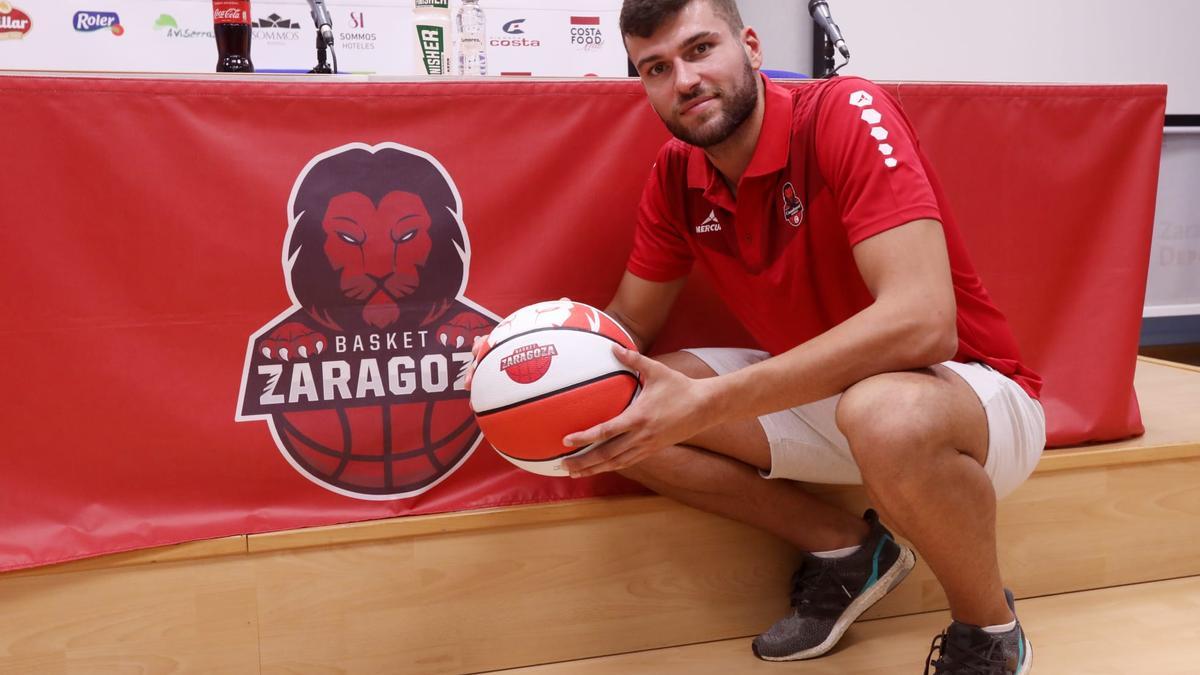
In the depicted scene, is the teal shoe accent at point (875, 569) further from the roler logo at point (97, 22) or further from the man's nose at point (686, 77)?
the roler logo at point (97, 22)

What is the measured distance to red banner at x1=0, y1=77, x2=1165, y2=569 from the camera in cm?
144

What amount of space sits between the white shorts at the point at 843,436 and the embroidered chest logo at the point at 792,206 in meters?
0.29

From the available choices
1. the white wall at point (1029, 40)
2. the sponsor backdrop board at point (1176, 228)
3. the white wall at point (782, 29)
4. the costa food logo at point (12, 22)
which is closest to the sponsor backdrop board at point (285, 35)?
the costa food logo at point (12, 22)

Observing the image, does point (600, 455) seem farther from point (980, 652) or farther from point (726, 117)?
point (980, 652)

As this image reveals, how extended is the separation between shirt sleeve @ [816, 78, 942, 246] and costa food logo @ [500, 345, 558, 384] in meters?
0.43

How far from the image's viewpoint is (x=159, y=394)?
1.49 metres

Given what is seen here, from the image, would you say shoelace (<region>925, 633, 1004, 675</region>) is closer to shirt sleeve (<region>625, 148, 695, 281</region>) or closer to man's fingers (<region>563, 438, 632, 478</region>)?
man's fingers (<region>563, 438, 632, 478</region>)

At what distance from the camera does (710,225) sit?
1547mm

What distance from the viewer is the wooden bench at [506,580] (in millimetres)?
1470

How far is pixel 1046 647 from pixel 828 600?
1.21ft

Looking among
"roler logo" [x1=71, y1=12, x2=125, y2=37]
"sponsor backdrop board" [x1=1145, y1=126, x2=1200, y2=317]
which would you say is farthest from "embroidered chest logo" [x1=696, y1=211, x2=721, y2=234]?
"sponsor backdrop board" [x1=1145, y1=126, x2=1200, y2=317]

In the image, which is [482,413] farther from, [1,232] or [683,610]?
[1,232]

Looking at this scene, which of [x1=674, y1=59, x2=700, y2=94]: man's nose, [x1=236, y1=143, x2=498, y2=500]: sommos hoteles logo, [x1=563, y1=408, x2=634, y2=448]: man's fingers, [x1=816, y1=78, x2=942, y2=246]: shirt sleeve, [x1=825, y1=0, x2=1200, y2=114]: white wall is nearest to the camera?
[x1=563, y1=408, x2=634, y2=448]: man's fingers

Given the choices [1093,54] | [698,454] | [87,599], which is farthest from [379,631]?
[1093,54]
